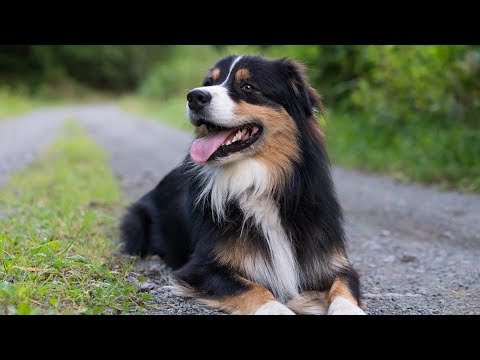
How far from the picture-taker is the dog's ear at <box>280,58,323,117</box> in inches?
170

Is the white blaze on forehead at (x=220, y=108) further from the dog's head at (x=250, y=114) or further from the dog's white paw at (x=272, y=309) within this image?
the dog's white paw at (x=272, y=309)

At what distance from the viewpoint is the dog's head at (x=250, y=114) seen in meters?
4.04

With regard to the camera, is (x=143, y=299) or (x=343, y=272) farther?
(x=343, y=272)

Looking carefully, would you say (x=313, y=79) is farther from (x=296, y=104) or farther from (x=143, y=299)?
(x=143, y=299)

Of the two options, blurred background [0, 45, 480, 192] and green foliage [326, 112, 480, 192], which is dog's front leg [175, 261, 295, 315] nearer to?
blurred background [0, 45, 480, 192]

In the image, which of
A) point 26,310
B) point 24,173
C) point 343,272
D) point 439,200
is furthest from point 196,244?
point 24,173

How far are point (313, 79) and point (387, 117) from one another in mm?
3692

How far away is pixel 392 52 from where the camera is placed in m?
11.4

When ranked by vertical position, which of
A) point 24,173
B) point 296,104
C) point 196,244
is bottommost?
point 24,173

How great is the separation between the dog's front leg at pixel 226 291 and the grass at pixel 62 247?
16.2 inches

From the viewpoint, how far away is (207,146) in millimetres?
4148

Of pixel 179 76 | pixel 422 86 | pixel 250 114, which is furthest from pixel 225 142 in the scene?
pixel 179 76

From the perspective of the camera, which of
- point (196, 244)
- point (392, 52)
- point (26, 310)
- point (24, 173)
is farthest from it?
point (392, 52)

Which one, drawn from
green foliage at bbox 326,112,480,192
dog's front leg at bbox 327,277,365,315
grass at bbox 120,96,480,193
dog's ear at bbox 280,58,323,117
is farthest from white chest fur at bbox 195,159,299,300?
green foliage at bbox 326,112,480,192
